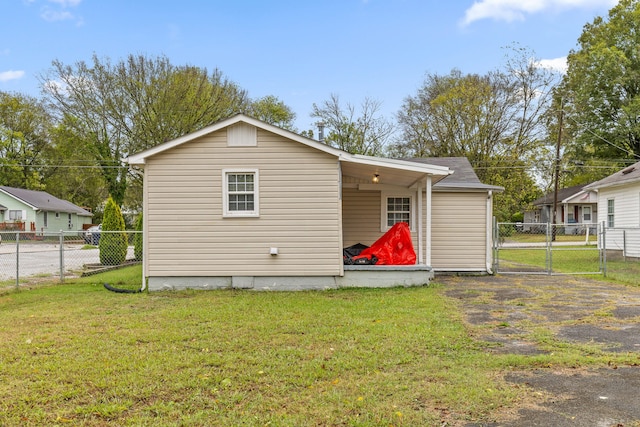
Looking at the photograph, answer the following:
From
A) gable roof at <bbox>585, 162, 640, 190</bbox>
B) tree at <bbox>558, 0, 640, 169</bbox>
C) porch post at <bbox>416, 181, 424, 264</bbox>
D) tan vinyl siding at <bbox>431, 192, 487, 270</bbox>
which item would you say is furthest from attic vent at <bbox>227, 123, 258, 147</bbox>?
tree at <bbox>558, 0, 640, 169</bbox>

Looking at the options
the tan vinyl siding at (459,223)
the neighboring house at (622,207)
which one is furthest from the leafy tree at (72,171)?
the neighboring house at (622,207)

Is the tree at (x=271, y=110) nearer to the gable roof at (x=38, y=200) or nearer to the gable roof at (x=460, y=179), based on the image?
the gable roof at (x=38, y=200)

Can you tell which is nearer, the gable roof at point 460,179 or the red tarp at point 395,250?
the red tarp at point 395,250

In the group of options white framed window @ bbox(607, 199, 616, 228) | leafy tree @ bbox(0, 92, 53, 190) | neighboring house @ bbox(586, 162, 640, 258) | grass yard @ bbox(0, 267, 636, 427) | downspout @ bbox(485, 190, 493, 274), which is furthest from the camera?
leafy tree @ bbox(0, 92, 53, 190)

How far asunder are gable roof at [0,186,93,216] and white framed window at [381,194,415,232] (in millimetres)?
33158

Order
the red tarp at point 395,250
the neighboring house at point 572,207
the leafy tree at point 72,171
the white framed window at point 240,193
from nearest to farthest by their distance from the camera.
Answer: the white framed window at point 240,193
the red tarp at point 395,250
the leafy tree at point 72,171
the neighboring house at point 572,207

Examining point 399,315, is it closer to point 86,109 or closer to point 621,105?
point 86,109

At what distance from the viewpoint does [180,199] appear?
9.23 metres

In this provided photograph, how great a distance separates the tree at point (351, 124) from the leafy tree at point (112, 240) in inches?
715

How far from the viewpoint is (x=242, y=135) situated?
923cm

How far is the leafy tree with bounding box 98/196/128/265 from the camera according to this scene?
47.8ft

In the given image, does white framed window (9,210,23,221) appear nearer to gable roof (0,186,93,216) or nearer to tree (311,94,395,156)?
gable roof (0,186,93,216)

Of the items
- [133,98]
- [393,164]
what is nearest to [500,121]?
[133,98]

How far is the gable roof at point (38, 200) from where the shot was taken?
34.8 m
